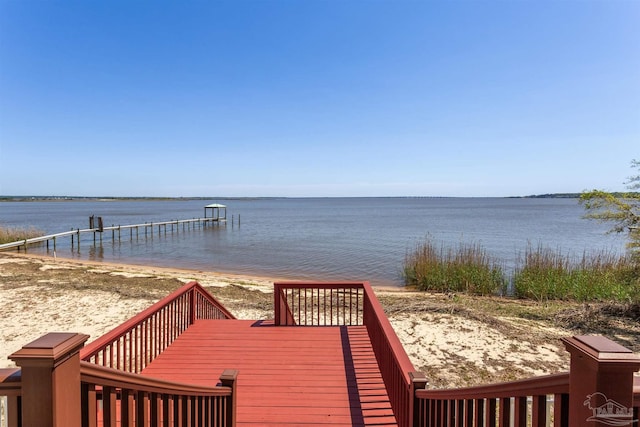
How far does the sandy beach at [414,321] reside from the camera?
6352mm

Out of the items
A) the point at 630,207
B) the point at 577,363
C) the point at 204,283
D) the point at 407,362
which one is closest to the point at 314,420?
the point at 407,362

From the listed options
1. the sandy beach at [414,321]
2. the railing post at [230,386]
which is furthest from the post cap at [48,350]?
the sandy beach at [414,321]

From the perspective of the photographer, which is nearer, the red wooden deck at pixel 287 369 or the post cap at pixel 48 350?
the post cap at pixel 48 350

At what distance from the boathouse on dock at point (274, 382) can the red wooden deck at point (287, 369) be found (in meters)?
0.02

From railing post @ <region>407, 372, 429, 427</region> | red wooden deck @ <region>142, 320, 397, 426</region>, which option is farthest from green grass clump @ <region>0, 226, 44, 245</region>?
railing post @ <region>407, 372, 429, 427</region>

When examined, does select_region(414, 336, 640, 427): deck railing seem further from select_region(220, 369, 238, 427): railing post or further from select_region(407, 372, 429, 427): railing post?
select_region(220, 369, 238, 427): railing post

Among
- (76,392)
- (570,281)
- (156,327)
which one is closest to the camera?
(76,392)

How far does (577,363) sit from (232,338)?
5.42 meters

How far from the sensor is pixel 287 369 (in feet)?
16.0

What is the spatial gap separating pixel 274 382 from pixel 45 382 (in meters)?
3.58

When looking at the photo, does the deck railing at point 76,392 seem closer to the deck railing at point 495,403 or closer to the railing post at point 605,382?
the deck railing at point 495,403

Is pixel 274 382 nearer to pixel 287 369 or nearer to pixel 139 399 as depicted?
pixel 287 369

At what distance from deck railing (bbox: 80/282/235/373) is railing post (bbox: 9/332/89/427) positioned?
2443mm

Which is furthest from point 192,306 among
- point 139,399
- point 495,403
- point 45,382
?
point 495,403
